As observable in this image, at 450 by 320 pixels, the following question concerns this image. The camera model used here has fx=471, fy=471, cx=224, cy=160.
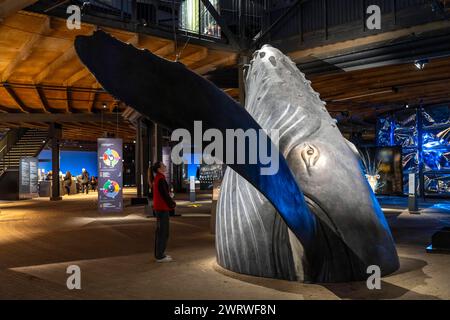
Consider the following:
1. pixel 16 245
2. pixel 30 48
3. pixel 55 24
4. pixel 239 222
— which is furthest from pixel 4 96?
pixel 239 222

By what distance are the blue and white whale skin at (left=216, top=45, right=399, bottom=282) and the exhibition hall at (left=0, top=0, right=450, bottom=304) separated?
0.02 meters

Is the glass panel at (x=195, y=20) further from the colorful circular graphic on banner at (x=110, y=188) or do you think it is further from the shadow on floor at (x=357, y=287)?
the shadow on floor at (x=357, y=287)

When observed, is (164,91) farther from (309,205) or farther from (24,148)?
(24,148)

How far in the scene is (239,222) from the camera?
273 inches

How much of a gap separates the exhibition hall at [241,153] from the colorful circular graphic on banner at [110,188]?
2.2 inches

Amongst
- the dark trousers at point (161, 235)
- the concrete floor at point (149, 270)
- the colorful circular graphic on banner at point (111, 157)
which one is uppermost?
the colorful circular graphic on banner at point (111, 157)

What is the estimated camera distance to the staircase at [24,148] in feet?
105

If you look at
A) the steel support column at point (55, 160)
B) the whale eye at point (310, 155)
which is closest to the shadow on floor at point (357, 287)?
the whale eye at point (310, 155)

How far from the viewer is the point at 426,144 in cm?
2567

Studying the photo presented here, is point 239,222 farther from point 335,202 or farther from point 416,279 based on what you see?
point 416,279

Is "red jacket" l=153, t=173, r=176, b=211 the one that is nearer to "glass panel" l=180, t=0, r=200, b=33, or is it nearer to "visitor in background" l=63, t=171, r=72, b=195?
"glass panel" l=180, t=0, r=200, b=33

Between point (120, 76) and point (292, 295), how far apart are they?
11.1ft

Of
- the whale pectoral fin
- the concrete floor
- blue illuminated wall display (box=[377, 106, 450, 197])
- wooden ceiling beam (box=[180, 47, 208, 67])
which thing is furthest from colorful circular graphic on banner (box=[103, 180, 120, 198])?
blue illuminated wall display (box=[377, 106, 450, 197])

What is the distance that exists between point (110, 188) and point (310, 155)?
13323 millimetres
